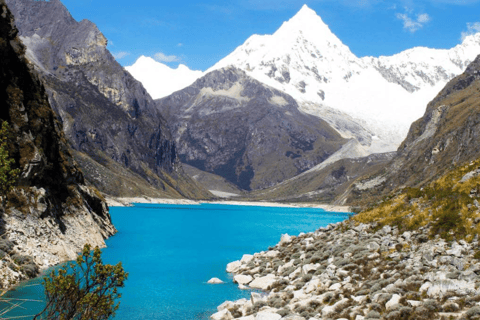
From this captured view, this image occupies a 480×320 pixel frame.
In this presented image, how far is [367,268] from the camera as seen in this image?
3703 cm

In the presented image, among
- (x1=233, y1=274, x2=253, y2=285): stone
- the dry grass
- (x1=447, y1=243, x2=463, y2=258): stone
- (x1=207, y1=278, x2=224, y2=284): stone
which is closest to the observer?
(x1=447, y1=243, x2=463, y2=258): stone

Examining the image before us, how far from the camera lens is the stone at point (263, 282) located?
1858 inches

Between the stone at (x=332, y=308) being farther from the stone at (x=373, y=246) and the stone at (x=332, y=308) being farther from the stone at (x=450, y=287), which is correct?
the stone at (x=373, y=246)

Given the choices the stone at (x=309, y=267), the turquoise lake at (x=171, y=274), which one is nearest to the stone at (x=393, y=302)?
the stone at (x=309, y=267)

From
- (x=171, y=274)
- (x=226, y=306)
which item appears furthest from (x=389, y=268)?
(x=171, y=274)

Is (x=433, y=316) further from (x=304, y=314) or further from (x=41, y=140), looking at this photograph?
(x=41, y=140)

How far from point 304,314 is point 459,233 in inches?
533

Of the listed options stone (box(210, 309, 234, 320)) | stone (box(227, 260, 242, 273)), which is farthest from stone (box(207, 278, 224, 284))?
stone (box(210, 309, 234, 320))

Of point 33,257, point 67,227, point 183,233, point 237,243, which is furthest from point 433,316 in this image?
point 183,233

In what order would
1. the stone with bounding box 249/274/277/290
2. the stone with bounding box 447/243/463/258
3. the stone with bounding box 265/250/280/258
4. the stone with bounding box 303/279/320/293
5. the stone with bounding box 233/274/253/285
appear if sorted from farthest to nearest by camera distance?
1. the stone with bounding box 265/250/280/258
2. the stone with bounding box 233/274/253/285
3. the stone with bounding box 249/274/277/290
4. the stone with bounding box 303/279/320/293
5. the stone with bounding box 447/243/463/258

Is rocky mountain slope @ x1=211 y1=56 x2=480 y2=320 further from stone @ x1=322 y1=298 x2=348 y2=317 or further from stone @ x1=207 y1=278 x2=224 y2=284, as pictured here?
stone @ x1=207 y1=278 x2=224 y2=284

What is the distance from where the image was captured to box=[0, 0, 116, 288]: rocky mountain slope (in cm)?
5030

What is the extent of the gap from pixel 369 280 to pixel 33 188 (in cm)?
4568

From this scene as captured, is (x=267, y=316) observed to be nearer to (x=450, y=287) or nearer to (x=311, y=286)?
(x=311, y=286)
